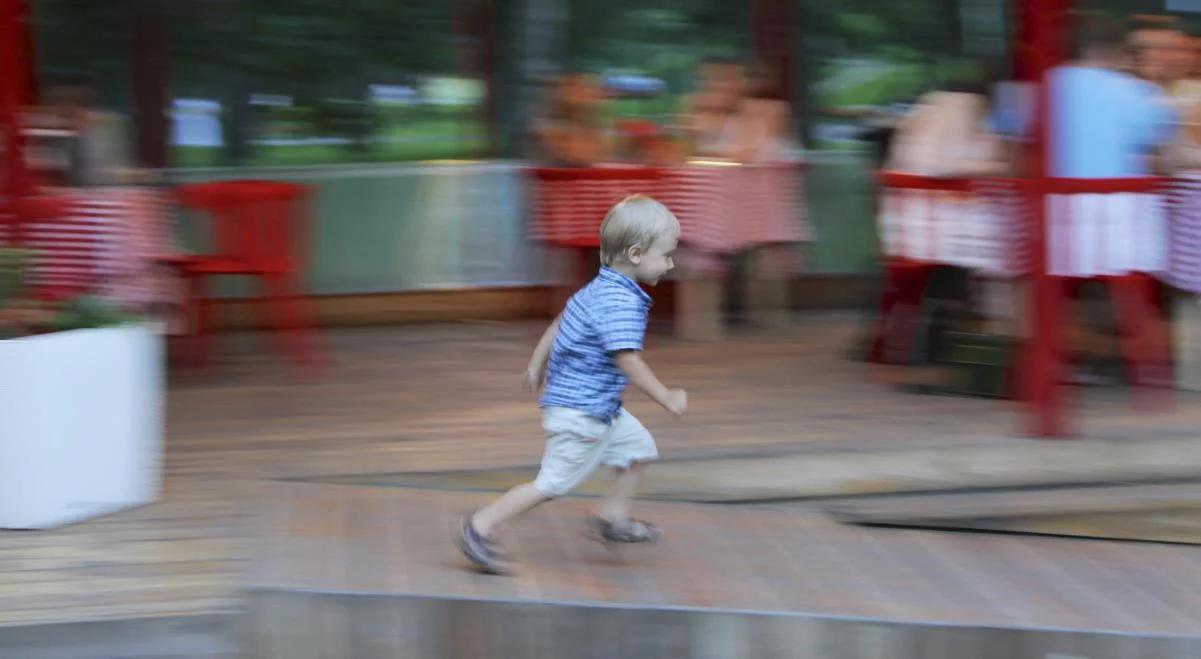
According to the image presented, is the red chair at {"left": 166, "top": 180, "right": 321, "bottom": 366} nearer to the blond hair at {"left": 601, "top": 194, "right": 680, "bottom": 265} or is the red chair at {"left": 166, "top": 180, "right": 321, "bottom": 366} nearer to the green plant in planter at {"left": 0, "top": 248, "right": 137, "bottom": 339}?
the green plant in planter at {"left": 0, "top": 248, "right": 137, "bottom": 339}

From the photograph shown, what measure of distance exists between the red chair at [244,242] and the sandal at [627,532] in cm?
326

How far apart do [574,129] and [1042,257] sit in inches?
135

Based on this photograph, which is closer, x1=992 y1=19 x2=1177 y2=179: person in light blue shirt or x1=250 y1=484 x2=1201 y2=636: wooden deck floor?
x1=250 y1=484 x2=1201 y2=636: wooden deck floor

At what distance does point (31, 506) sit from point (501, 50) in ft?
17.0

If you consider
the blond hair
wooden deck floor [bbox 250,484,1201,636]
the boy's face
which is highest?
the blond hair

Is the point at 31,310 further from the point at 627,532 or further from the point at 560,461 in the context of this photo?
the point at 627,532

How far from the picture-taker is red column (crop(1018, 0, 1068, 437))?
18.8 ft

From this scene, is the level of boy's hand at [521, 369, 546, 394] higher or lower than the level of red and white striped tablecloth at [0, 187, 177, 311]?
lower

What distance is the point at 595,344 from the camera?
4594 millimetres

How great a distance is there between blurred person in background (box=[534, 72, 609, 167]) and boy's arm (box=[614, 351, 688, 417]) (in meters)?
4.25

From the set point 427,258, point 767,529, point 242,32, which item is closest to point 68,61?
point 242,32

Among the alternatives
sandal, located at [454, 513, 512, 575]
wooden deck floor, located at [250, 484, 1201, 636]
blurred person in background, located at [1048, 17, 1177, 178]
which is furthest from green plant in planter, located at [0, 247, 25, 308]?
blurred person in background, located at [1048, 17, 1177, 178]

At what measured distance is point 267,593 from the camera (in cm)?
442

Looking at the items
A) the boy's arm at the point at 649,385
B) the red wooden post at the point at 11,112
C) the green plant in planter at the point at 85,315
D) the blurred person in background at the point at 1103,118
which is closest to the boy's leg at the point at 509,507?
the boy's arm at the point at 649,385
